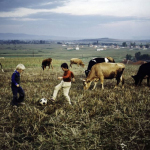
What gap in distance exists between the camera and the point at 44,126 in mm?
5203

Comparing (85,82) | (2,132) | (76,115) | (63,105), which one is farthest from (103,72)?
(2,132)

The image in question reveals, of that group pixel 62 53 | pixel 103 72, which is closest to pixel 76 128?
pixel 103 72

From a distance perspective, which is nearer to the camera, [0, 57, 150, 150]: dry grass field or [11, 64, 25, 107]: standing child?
[0, 57, 150, 150]: dry grass field

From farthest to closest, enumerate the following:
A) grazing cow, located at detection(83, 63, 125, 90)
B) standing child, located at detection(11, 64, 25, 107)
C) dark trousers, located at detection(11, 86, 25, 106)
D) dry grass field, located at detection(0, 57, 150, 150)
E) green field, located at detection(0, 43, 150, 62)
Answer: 1. green field, located at detection(0, 43, 150, 62)
2. grazing cow, located at detection(83, 63, 125, 90)
3. dark trousers, located at detection(11, 86, 25, 106)
4. standing child, located at detection(11, 64, 25, 107)
5. dry grass field, located at detection(0, 57, 150, 150)

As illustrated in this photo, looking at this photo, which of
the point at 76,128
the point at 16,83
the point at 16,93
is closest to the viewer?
the point at 76,128

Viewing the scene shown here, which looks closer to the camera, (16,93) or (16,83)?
(16,83)

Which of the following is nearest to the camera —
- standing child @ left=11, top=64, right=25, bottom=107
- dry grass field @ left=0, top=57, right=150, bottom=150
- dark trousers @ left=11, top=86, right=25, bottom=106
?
Result: dry grass field @ left=0, top=57, right=150, bottom=150

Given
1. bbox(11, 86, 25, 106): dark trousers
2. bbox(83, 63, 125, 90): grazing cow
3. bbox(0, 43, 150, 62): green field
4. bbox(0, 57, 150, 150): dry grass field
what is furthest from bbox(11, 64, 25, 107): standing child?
bbox(0, 43, 150, 62): green field

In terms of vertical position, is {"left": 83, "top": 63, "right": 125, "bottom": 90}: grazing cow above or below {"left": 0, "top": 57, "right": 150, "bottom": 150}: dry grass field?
above

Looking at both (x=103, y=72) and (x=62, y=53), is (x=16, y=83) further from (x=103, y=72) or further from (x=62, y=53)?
(x=62, y=53)

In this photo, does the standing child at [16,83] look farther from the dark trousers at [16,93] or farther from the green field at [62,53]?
the green field at [62,53]

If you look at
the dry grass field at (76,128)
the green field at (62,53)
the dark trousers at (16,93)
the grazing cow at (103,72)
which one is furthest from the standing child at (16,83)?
the green field at (62,53)

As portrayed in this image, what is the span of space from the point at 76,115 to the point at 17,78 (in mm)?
2849

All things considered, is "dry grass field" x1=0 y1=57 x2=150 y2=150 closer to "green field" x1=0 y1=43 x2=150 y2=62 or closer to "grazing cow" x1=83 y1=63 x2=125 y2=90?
"grazing cow" x1=83 y1=63 x2=125 y2=90
